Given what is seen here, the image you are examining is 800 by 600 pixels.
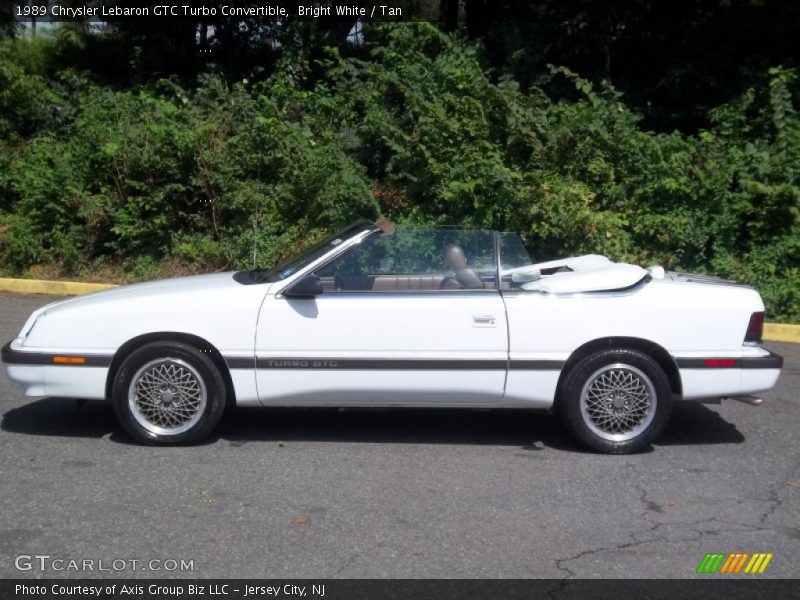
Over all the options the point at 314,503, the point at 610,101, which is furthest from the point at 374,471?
the point at 610,101

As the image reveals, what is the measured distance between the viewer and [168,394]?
6086mm

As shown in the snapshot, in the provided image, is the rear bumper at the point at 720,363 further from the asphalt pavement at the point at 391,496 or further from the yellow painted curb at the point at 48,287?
the yellow painted curb at the point at 48,287

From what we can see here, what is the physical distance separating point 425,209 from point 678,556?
8.78 metres

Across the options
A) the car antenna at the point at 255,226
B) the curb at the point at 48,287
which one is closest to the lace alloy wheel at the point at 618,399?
the car antenna at the point at 255,226

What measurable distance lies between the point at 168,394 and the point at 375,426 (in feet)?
4.99

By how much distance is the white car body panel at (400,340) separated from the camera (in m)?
6.03

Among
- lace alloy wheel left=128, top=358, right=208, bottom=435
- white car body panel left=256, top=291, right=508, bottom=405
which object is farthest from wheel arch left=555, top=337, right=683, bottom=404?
lace alloy wheel left=128, top=358, right=208, bottom=435

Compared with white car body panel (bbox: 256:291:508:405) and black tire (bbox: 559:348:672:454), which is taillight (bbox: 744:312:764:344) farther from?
white car body panel (bbox: 256:291:508:405)
